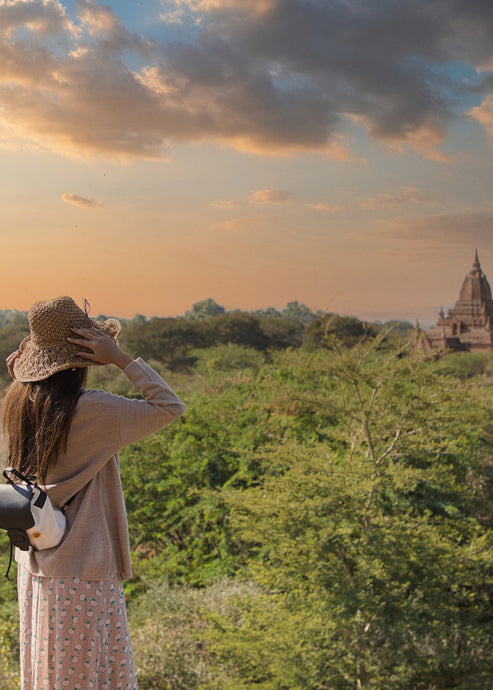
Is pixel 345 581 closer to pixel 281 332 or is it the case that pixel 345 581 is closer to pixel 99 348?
pixel 99 348

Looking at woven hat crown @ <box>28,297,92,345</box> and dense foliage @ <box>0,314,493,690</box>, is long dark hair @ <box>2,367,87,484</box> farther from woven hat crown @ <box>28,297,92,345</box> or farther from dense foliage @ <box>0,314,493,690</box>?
dense foliage @ <box>0,314,493,690</box>

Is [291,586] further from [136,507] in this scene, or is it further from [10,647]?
[136,507]

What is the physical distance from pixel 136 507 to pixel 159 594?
167 centimetres

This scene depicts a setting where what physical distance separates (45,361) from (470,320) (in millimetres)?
45114

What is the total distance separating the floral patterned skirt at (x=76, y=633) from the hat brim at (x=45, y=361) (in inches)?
17.5

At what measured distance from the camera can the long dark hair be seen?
132cm

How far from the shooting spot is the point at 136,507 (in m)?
6.51

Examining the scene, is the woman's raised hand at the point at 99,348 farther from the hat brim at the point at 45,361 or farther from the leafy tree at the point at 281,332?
the leafy tree at the point at 281,332

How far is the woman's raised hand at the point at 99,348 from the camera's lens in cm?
138

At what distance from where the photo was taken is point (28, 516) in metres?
1.24

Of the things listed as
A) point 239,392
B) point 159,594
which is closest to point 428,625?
point 159,594

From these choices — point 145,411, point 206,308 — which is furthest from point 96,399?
point 206,308

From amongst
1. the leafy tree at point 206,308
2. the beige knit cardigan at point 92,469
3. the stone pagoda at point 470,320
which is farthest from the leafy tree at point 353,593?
the leafy tree at point 206,308

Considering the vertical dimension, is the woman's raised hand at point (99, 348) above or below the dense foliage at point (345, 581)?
above
